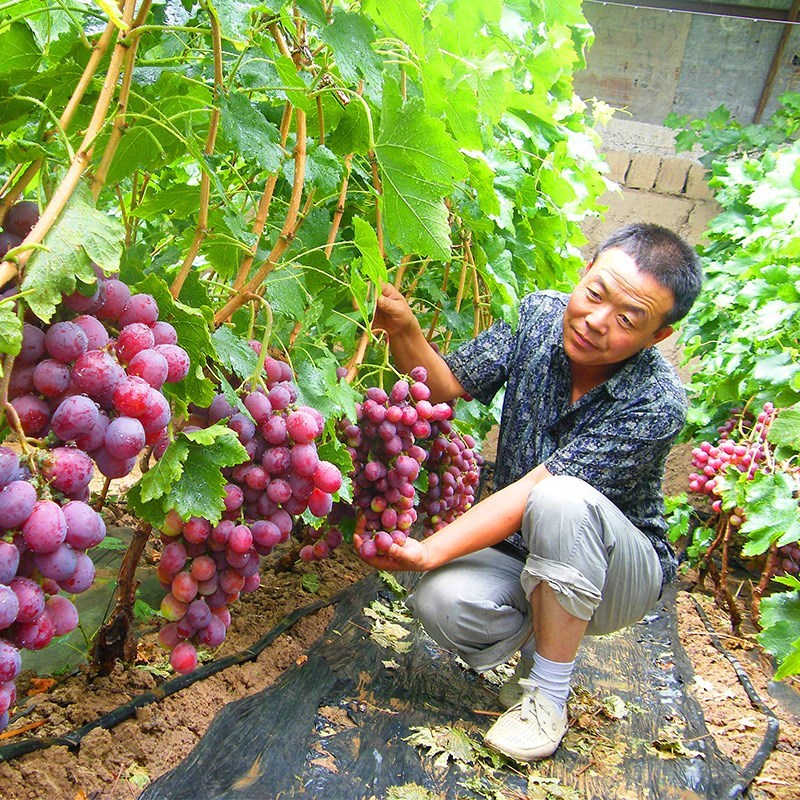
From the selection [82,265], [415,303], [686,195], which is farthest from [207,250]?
[686,195]

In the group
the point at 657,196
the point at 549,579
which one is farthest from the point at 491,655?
the point at 657,196

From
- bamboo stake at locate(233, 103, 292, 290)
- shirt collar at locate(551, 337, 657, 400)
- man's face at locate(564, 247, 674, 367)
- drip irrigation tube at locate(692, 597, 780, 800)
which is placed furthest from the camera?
shirt collar at locate(551, 337, 657, 400)

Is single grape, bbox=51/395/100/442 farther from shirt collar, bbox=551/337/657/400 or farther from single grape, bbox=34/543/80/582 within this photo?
shirt collar, bbox=551/337/657/400

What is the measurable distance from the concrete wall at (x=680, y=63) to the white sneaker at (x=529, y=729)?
192 inches

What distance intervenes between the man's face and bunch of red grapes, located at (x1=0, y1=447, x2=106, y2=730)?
1575mm

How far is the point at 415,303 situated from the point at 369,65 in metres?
1.74

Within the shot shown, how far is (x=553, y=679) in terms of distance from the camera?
212 cm

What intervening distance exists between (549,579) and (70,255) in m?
1.57

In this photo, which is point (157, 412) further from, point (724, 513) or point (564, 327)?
point (724, 513)

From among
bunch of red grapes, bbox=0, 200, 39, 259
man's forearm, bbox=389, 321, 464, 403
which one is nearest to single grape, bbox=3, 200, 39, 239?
bunch of red grapes, bbox=0, 200, 39, 259

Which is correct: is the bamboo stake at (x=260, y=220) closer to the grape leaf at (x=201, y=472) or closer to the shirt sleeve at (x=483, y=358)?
the grape leaf at (x=201, y=472)

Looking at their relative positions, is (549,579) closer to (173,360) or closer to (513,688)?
(513,688)

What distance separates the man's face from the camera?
2121mm

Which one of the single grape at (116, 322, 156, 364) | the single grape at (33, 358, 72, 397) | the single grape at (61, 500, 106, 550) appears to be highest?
the single grape at (116, 322, 156, 364)
